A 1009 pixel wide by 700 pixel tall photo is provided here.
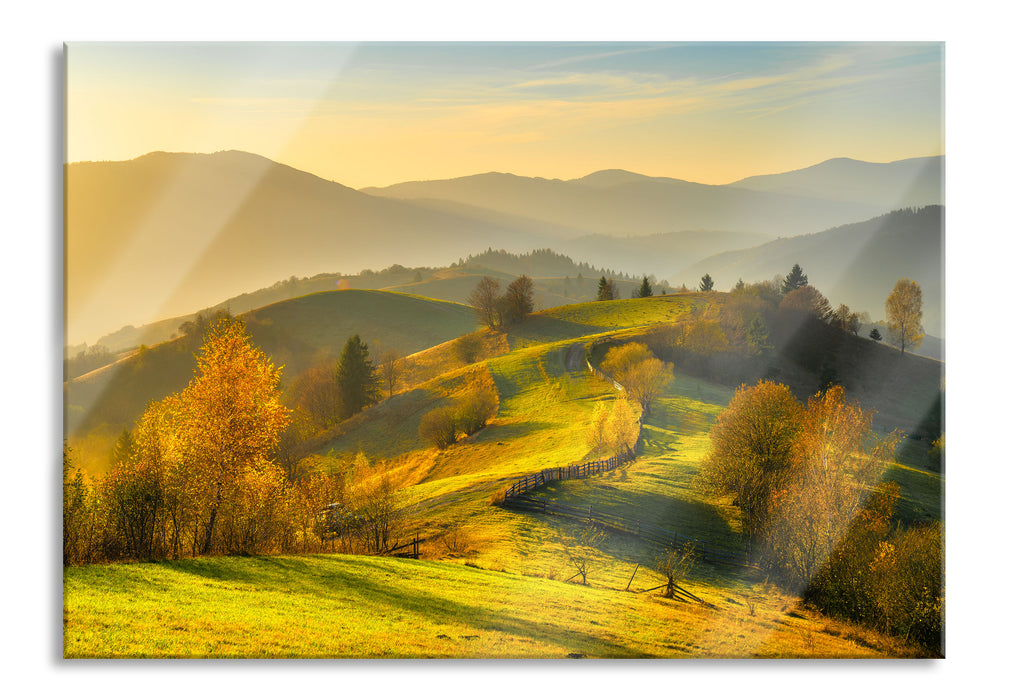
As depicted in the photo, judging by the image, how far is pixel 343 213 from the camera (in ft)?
54.1

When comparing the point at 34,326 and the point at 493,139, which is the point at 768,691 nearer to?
the point at 493,139

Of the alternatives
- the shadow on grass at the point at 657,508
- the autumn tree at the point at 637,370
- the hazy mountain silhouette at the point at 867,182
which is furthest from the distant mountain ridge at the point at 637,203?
the shadow on grass at the point at 657,508

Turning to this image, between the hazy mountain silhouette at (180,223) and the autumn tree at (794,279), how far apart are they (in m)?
7.56

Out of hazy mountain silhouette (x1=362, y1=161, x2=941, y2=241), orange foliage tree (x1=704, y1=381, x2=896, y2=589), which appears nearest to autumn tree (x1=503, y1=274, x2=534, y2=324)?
hazy mountain silhouette (x1=362, y1=161, x2=941, y2=241)

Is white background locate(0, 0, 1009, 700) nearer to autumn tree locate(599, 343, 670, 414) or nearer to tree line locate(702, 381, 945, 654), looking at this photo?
tree line locate(702, 381, 945, 654)

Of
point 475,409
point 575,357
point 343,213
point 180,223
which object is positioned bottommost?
point 475,409

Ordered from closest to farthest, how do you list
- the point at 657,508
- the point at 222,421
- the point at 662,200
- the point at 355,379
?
1. the point at 222,421
2. the point at 657,508
3. the point at 662,200
4. the point at 355,379

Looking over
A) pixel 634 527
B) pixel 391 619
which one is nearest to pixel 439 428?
pixel 634 527

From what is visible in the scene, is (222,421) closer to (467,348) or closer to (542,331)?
(467,348)

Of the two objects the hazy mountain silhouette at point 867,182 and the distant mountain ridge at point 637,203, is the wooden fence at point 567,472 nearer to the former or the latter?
the distant mountain ridge at point 637,203

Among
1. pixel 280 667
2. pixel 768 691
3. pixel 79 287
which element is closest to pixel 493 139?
pixel 79 287

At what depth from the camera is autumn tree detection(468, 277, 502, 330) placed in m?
23.4

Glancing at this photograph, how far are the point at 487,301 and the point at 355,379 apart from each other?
665cm
